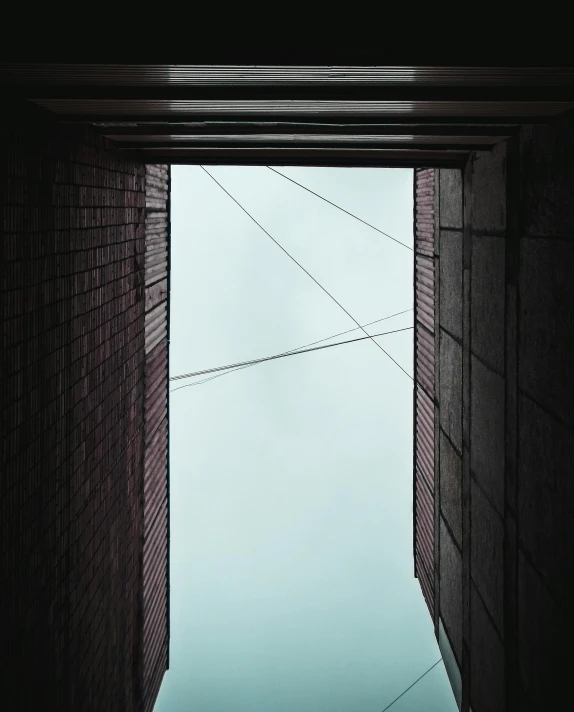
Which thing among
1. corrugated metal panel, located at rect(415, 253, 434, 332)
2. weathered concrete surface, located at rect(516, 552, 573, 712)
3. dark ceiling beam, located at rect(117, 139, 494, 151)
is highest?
dark ceiling beam, located at rect(117, 139, 494, 151)

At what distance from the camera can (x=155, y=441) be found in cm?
1336

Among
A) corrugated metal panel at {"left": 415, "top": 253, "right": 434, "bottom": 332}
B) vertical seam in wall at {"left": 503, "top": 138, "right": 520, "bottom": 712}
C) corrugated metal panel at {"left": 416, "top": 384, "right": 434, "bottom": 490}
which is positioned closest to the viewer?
vertical seam in wall at {"left": 503, "top": 138, "right": 520, "bottom": 712}

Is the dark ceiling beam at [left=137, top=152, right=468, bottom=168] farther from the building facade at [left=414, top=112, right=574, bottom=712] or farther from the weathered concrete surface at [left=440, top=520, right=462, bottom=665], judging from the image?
the weathered concrete surface at [left=440, top=520, right=462, bottom=665]

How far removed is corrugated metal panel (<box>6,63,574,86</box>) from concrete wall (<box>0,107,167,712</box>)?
0.75 meters

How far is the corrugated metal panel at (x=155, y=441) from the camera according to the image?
12.4 meters

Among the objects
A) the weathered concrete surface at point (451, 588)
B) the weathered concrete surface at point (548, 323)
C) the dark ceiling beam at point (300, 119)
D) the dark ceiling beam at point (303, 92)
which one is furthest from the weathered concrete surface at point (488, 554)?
the dark ceiling beam at point (303, 92)

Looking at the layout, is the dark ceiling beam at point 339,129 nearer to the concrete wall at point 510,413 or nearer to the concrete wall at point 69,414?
the concrete wall at point 510,413

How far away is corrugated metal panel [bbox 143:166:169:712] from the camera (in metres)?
12.4

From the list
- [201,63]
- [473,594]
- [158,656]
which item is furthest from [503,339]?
[158,656]

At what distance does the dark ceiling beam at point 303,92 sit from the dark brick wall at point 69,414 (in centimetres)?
54

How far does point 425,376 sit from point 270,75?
9.65 meters

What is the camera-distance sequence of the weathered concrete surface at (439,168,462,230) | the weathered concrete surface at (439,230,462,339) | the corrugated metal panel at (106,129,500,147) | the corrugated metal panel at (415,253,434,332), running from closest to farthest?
the corrugated metal panel at (106,129,500,147), the weathered concrete surface at (439,168,462,230), the weathered concrete surface at (439,230,462,339), the corrugated metal panel at (415,253,434,332)

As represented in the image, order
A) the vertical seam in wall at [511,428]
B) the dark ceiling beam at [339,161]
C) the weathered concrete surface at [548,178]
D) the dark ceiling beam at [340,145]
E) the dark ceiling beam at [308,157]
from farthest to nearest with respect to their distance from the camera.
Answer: the dark ceiling beam at [339,161], the dark ceiling beam at [308,157], the dark ceiling beam at [340,145], the vertical seam in wall at [511,428], the weathered concrete surface at [548,178]

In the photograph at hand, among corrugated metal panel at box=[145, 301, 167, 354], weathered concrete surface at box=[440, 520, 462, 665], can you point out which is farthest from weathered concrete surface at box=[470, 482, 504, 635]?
corrugated metal panel at box=[145, 301, 167, 354]
